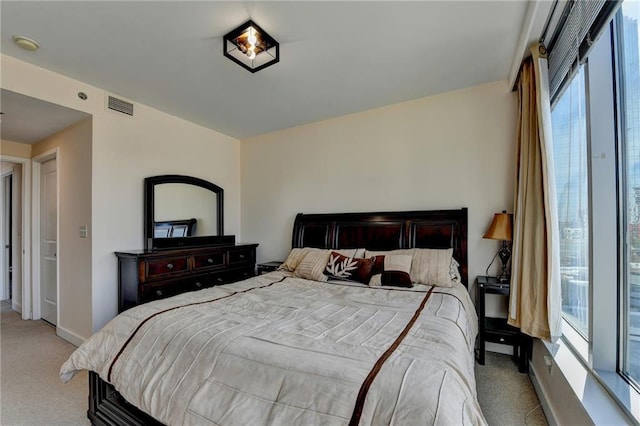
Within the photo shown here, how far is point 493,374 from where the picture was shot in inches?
98.0

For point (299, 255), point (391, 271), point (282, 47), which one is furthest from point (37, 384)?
point (282, 47)

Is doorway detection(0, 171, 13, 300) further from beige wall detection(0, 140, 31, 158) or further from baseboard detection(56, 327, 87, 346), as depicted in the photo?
baseboard detection(56, 327, 87, 346)

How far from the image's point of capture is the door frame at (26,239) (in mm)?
4113

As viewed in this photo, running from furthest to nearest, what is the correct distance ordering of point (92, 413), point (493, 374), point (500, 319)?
1. point (500, 319)
2. point (493, 374)
3. point (92, 413)

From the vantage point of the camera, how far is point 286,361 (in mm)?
1193

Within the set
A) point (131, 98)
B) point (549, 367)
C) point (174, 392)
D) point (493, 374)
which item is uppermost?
point (131, 98)

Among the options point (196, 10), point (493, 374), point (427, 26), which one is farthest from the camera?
point (493, 374)

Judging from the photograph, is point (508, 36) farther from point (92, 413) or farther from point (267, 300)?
point (92, 413)

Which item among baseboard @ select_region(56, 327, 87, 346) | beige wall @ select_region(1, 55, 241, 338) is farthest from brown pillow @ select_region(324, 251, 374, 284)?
baseboard @ select_region(56, 327, 87, 346)

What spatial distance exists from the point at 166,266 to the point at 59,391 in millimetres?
1241

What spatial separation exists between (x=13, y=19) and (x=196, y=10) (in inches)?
50.9

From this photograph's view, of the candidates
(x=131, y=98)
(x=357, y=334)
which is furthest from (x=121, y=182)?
(x=357, y=334)

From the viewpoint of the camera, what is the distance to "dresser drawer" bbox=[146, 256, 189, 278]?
2.98 metres

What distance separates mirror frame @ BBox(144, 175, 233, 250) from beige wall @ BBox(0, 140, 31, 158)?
222cm
